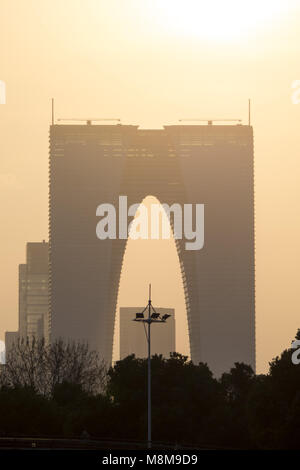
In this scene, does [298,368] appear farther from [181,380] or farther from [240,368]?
[240,368]

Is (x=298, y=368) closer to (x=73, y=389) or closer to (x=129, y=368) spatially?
(x=129, y=368)

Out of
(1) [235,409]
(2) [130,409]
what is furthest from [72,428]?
(1) [235,409]

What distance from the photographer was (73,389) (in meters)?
170
